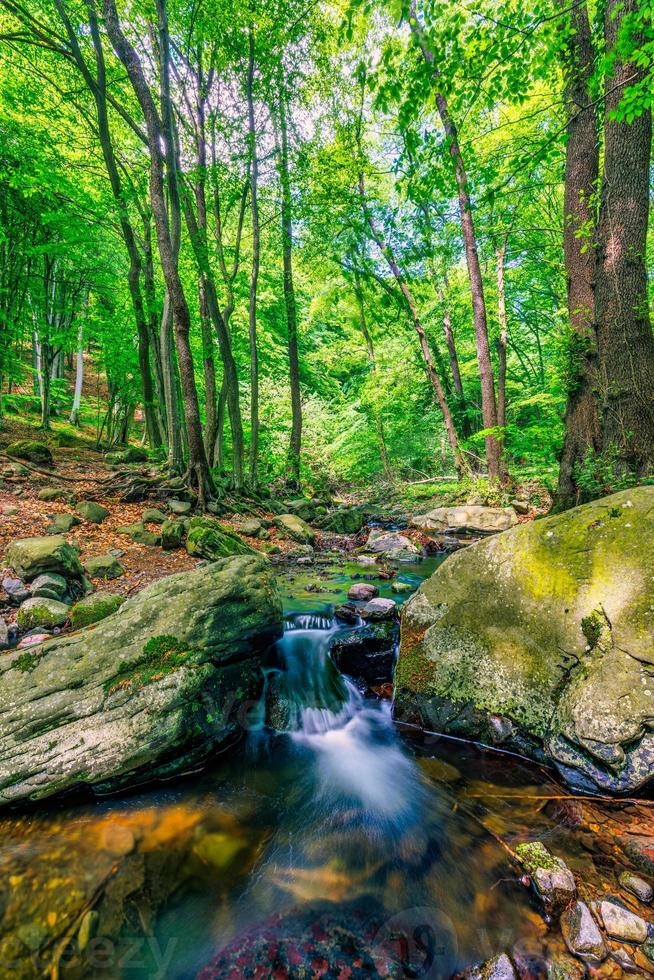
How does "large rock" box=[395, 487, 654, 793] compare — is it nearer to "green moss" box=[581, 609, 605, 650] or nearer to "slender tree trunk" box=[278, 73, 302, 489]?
"green moss" box=[581, 609, 605, 650]

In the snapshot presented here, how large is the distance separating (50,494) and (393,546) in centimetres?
790

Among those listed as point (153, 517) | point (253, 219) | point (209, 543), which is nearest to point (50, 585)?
point (209, 543)

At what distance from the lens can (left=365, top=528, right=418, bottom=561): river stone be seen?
10055 mm

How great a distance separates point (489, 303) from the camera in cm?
1577

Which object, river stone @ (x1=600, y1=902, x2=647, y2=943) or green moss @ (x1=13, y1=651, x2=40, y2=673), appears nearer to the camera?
river stone @ (x1=600, y1=902, x2=647, y2=943)

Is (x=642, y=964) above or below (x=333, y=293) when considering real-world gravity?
below

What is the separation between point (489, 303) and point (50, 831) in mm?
18245

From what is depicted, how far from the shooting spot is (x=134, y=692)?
336cm

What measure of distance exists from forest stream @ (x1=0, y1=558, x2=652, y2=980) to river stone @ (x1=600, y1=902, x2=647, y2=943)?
0.78 ft

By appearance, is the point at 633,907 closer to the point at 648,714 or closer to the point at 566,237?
the point at 648,714

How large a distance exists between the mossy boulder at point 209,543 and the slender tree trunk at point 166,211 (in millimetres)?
2295

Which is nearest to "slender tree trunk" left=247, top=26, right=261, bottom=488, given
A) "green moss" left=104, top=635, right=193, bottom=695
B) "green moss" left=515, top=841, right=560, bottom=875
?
"green moss" left=104, top=635, right=193, bottom=695

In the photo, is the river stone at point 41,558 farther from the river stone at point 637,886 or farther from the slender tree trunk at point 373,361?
the slender tree trunk at point 373,361

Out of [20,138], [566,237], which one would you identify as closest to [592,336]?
[566,237]
